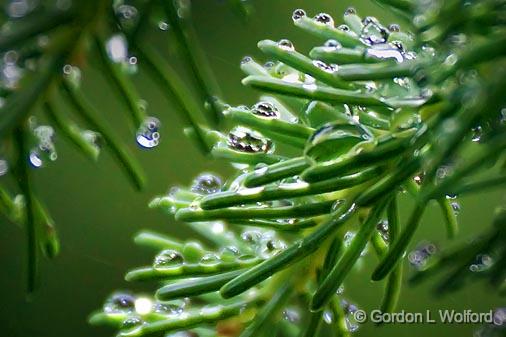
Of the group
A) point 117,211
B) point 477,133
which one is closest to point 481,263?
point 477,133

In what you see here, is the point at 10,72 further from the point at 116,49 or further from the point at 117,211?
the point at 117,211

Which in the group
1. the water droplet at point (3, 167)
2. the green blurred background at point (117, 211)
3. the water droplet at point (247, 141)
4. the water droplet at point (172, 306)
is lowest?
the green blurred background at point (117, 211)

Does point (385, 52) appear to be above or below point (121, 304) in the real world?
above

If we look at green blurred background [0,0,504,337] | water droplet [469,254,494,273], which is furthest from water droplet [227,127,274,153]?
green blurred background [0,0,504,337]

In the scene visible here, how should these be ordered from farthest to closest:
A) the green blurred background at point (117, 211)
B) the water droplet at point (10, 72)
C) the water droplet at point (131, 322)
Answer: the green blurred background at point (117, 211), the water droplet at point (131, 322), the water droplet at point (10, 72)

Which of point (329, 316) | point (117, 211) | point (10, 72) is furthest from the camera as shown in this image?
point (117, 211)

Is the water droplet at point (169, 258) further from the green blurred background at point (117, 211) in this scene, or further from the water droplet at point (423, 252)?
the green blurred background at point (117, 211)

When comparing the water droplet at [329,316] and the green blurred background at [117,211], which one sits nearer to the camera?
the water droplet at [329,316]

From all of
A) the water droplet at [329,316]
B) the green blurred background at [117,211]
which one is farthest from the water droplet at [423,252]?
the green blurred background at [117,211]
